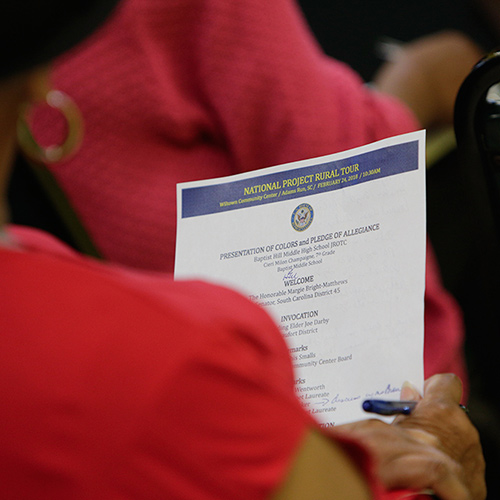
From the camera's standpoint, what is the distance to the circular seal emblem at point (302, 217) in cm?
75

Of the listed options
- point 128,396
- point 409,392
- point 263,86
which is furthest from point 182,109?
point 128,396

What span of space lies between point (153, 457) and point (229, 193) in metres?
0.44

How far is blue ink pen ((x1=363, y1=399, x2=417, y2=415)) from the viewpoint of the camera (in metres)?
0.69

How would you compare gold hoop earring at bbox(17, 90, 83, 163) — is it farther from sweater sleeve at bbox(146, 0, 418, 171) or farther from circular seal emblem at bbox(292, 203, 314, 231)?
circular seal emblem at bbox(292, 203, 314, 231)

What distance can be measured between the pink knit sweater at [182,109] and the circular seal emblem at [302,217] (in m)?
0.34

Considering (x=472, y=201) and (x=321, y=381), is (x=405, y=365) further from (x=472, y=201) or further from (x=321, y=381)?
(x=472, y=201)

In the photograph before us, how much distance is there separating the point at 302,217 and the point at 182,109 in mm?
453

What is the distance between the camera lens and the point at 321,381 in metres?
0.73

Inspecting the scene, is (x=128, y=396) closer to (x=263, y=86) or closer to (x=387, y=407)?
(x=387, y=407)

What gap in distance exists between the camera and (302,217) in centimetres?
76

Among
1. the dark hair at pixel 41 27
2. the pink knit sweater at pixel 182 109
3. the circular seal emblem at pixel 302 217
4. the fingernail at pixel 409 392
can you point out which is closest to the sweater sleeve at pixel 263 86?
the pink knit sweater at pixel 182 109

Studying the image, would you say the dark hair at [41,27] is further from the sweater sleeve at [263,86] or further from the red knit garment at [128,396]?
the sweater sleeve at [263,86]

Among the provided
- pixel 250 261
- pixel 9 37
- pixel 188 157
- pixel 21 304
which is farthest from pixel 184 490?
pixel 188 157

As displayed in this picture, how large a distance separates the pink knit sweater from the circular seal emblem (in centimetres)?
34
